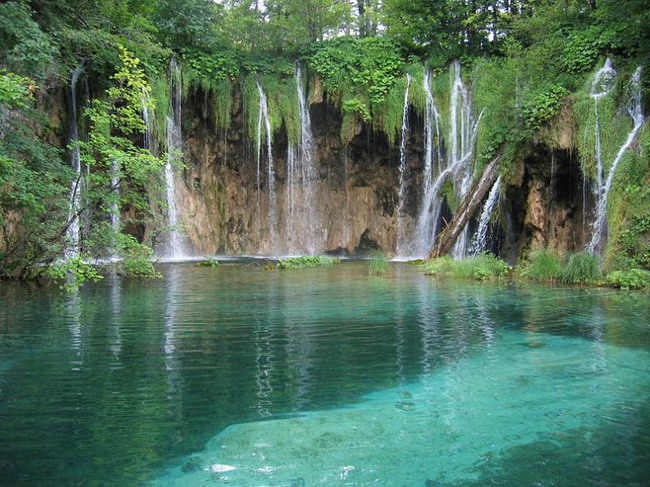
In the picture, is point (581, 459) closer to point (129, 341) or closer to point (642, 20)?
point (129, 341)

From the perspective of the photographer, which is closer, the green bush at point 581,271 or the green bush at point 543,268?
the green bush at point 581,271

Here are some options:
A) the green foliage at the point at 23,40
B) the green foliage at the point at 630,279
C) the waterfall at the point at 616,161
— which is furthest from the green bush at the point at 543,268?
the green foliage at the point at 23,40

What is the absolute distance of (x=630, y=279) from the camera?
424 inches

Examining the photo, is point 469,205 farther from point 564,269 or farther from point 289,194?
→ point 289,194

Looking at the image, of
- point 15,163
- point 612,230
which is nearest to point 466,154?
point 612,230

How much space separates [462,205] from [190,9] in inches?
518

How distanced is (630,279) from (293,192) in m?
15.4

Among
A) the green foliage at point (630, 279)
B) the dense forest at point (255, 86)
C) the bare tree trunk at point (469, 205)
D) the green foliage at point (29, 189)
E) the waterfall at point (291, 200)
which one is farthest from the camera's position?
the waterfall at point (291, 200)

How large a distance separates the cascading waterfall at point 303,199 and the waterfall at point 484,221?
29.7 feet

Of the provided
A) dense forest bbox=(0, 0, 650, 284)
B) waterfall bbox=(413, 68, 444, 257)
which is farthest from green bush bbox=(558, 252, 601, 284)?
waterfall bbox=(413, 68, 444, 257)

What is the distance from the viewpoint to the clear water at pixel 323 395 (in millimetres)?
3361

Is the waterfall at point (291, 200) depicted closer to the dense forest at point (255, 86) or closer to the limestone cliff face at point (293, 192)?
the limestone cliff face at point (293, 192)

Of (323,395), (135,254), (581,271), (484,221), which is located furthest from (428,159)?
(323,395)

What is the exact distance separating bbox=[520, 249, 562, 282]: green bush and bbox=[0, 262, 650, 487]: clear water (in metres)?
3.36
